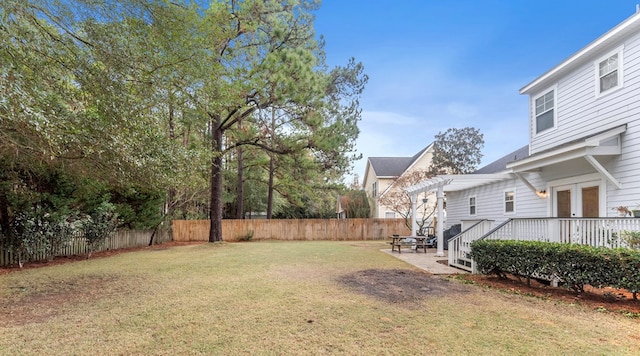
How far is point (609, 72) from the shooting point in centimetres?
712

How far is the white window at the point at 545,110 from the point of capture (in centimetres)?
883

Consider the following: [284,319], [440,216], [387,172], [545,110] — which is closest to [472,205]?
[440,216]

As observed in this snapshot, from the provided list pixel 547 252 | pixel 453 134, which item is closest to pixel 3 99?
pixel 547 252

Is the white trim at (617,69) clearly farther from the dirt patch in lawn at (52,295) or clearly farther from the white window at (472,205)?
the dirt patch in lawn at (52,295)

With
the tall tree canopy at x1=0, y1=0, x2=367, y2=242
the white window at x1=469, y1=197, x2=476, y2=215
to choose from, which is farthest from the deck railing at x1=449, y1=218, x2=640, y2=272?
the tall tree canopy at x1=0, y1=0, x2=367, y2=242

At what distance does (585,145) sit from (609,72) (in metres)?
2.07

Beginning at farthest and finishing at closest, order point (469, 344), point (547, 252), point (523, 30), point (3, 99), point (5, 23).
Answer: point (523, 30)
point (547, 252)
point (5, 23)
point (3, 99)
point (469, 344)

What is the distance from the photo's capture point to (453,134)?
23.3 m

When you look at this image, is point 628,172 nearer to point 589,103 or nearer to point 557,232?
point 557,232

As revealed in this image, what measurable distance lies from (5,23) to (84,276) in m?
4.98

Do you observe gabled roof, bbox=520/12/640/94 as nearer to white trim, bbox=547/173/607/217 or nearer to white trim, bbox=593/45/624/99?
white trim, bbox=593/45/624/99

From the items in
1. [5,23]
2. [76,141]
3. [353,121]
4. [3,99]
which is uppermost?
[353,121]

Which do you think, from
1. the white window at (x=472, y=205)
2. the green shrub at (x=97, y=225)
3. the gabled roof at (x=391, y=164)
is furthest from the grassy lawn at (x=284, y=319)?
the gabled roof at (x=391, y=164)

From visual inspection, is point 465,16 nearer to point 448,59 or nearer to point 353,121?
point 448,59
